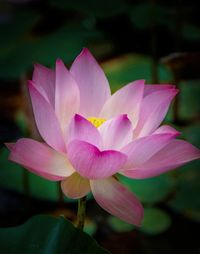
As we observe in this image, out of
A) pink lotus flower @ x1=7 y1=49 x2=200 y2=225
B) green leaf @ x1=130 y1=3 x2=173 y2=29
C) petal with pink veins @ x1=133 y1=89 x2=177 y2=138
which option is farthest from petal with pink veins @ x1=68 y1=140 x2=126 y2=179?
green leaf @ x1=130 y1=3 x2=173 y2=29

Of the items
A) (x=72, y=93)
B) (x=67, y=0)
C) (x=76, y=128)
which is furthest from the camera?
(x=67, y=0)

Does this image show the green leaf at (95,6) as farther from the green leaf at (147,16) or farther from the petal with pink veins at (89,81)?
the petal with pink veins at (89,81)

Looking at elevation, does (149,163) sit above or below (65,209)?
above

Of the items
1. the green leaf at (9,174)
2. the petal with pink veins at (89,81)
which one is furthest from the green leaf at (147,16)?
the petal with pink veins at (89,81)

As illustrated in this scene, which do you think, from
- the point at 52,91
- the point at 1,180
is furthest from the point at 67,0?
the point at 52,91

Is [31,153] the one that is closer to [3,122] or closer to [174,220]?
[174,220]

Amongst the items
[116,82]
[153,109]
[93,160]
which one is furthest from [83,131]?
[116,82]

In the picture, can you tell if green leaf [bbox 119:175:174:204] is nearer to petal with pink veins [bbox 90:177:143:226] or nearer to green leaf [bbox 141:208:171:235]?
green leaf [bbox 141:208:171:235]

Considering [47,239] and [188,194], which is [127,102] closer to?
[47,239]
